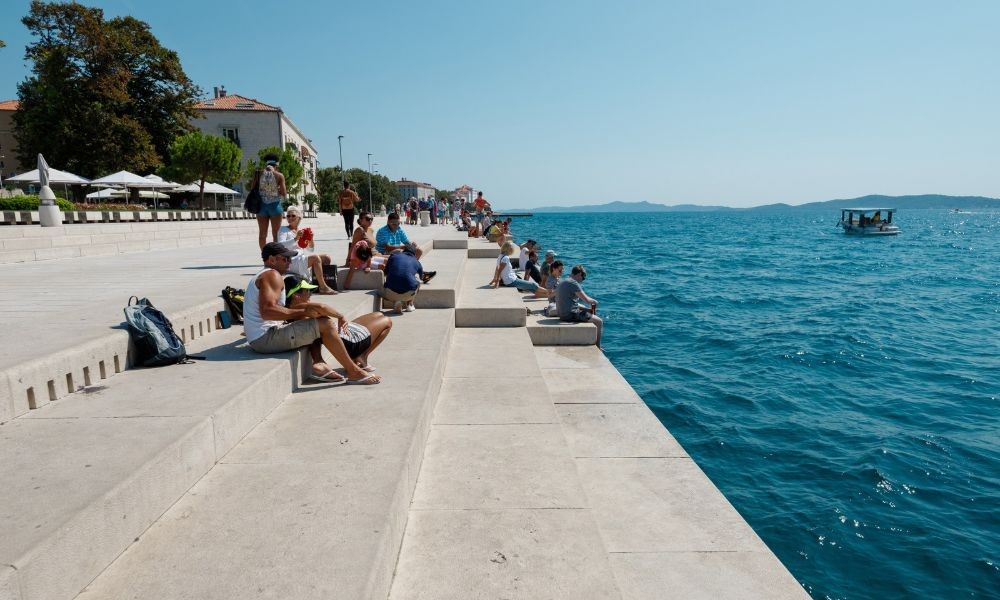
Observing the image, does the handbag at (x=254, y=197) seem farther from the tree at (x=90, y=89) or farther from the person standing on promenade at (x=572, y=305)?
the tree at (x=90, y=89)

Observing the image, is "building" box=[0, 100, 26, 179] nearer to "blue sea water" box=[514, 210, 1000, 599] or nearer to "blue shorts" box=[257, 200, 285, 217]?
"blue shorts" box=[257, 200, 285, 217]

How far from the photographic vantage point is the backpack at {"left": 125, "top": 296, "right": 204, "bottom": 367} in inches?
174

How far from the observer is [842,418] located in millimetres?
9539

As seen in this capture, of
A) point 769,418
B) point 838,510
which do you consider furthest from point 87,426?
point 769,418

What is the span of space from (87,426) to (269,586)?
1.80 meters

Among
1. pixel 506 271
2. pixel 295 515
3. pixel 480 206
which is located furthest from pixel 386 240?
pixel 480 206

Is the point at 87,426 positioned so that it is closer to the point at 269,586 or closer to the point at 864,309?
the point at 269,586

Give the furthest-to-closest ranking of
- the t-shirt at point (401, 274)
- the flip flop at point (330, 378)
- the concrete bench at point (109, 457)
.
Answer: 1. the t-shirt at point (401, 274)
2. the flip flop at point (330, 378)
3. the concrete bench at point (109, 457)

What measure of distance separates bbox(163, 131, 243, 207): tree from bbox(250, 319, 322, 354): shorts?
37.7 metres

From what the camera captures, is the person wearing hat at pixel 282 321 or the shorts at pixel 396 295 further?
the shorts at pixel 396 295

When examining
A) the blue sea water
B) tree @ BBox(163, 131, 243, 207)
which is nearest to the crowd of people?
the blue sea water

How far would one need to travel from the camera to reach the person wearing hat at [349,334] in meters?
5.02

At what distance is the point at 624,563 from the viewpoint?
3676mm

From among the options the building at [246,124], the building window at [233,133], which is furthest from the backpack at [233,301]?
the building window at [233,133]
